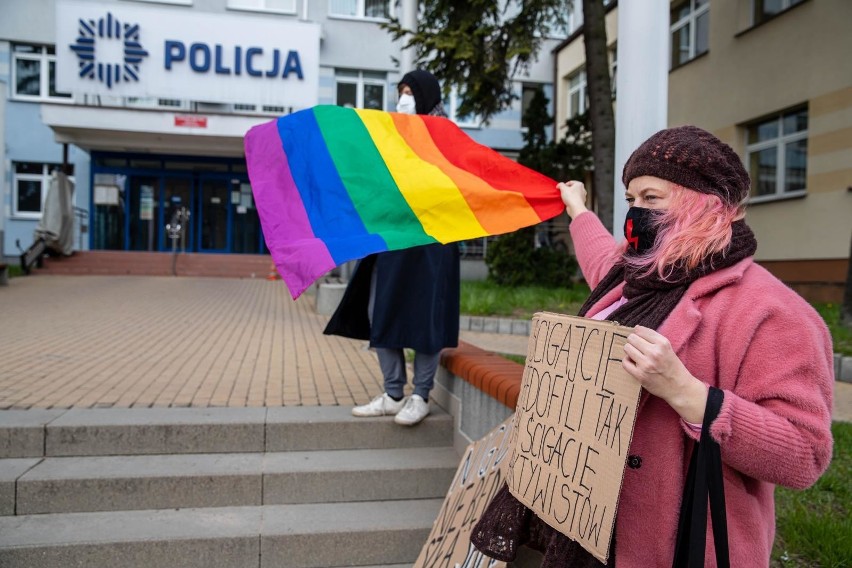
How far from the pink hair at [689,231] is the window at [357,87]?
25.2 meters

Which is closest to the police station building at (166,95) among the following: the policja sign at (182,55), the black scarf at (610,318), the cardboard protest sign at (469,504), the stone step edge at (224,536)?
the policja sign at (182,55)

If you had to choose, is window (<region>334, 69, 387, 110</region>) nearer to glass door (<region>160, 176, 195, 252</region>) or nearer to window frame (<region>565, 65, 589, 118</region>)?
glass door (<region>160, 176, 195, 252</region>)

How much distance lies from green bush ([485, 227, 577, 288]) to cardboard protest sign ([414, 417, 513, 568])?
35.2ft

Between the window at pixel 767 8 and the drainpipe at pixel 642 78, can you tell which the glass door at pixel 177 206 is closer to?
the window at pixel 767 8

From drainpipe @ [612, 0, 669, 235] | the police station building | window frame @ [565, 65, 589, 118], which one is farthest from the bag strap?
window frame @ [565, 65, 589, 118]

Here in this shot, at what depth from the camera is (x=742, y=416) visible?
1.51m

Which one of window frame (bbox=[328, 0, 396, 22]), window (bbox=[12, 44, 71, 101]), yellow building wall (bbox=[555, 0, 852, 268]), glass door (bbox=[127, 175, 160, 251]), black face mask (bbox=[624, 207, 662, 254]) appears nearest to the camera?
black face mask (bbox=[624, 207, 662, 254])

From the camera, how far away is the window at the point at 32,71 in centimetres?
2441

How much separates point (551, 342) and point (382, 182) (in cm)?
151

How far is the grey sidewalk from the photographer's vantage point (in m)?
4.87

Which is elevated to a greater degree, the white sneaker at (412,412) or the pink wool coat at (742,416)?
the pink wool coat at (742,416)

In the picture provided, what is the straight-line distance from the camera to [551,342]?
196 centimetres

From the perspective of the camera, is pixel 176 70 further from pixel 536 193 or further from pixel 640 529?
pixel 640 529

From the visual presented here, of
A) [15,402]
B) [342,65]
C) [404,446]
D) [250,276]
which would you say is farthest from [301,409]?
[342,65]
